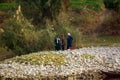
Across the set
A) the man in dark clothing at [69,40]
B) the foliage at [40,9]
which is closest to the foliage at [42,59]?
the man in dark clothing at [69,40]

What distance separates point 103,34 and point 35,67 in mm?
13352

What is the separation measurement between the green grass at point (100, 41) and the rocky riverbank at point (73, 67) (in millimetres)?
3914

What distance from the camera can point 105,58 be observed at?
91.6 feet

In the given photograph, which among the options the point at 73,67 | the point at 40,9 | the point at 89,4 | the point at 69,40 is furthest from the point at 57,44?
the point at 89,4

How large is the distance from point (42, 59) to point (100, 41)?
9340mm

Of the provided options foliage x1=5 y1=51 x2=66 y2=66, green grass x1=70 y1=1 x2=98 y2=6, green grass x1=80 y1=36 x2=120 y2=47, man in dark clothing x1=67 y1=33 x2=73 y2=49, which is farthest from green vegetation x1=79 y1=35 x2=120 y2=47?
green grass x1=70 y1=1 x2=98 y2=6

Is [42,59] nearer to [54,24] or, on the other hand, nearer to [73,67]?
[73,67]

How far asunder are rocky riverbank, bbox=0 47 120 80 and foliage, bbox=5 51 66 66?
0.93ft

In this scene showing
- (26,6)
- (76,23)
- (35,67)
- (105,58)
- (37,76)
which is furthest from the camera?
(76,23)

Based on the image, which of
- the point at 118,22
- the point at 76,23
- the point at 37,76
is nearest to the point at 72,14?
the point at 76,23

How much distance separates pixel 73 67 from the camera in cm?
2564

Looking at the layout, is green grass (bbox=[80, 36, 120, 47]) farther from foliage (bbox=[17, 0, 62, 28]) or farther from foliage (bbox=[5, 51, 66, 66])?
foliage (bbox=[5, 51, 66, 66])

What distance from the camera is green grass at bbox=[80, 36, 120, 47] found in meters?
33.4

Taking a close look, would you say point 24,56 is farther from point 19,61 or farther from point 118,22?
point 118,22
